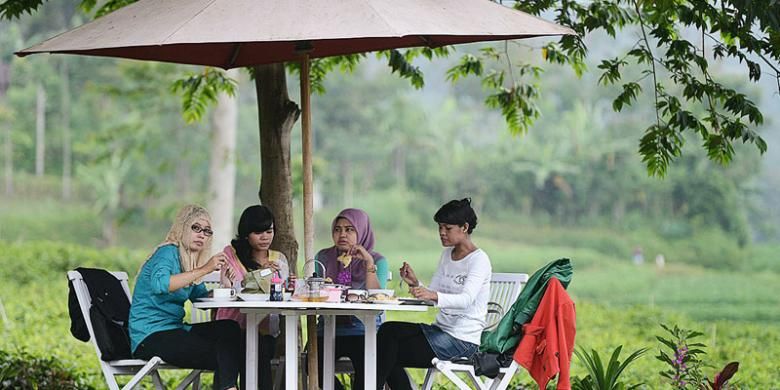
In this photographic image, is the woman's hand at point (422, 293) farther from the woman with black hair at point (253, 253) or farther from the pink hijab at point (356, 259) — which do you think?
the pink hijab at point (356, 259)

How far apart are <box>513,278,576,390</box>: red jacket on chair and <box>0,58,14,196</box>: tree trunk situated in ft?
54.9

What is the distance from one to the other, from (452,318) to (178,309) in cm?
114

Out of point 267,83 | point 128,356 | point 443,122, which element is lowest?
point 128,356

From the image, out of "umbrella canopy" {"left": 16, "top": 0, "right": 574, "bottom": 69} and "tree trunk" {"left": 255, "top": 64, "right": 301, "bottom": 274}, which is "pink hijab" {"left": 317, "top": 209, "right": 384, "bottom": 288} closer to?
"tree trunk" {"left": 255, "top": 64, "right": 301, "bottom": 274}

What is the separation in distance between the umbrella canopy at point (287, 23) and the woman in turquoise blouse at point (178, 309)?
2.66 feet

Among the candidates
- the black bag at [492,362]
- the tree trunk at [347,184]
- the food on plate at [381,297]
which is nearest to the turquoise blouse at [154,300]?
the food on plate at [381,297]

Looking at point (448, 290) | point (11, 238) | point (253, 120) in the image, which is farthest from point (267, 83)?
point (253, 120)

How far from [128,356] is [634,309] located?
1077 cm

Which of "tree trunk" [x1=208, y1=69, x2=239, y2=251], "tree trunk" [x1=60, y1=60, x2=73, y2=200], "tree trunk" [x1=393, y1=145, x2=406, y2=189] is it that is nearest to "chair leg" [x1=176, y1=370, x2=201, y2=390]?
"tree trunk" [x1=208, y1=69, x2=239, y2=251]

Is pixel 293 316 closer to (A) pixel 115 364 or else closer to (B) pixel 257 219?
(B) pixel 257 219

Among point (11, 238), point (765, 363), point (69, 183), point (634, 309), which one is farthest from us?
point (69, 183)

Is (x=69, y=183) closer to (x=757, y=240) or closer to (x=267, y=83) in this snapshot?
(x=757, y=240)

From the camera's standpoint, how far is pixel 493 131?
20719mm

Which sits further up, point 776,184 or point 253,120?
point 253,120
